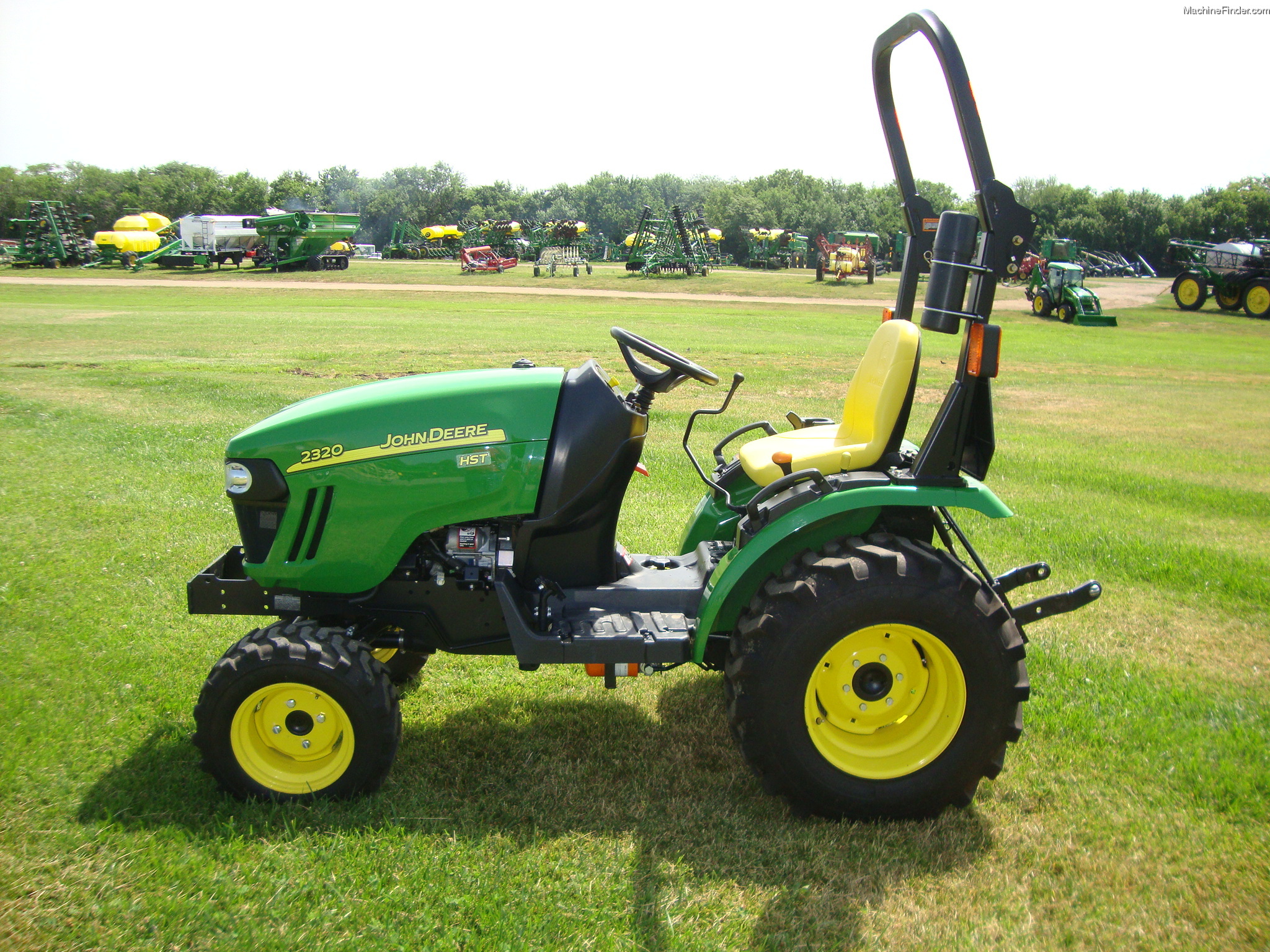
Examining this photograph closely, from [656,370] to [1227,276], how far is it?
31.6m

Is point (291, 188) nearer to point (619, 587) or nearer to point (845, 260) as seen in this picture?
point (845, 260)

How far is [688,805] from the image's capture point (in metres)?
3.01

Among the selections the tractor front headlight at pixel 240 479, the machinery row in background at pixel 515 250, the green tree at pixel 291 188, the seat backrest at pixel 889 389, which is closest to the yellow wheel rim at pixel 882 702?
the seat backrest at pixel 889 389

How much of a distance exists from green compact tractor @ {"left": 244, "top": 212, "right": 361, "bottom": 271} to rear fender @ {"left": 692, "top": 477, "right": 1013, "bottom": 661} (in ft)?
131

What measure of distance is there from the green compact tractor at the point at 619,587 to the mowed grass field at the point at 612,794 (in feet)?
0.83

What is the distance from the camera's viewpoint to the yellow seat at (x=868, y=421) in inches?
119

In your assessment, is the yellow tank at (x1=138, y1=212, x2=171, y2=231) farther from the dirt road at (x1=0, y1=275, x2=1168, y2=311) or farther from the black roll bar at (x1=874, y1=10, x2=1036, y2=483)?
the black roll bar at (x1=874, y1=10, x2=1036, y2=483)

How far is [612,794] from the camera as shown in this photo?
3.07m

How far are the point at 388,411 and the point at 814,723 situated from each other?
5.60 feet

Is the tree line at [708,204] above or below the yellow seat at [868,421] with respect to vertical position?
above

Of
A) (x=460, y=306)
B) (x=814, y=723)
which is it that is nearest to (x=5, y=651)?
(x=814, y=723)

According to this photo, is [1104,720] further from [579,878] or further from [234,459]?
[234,459]

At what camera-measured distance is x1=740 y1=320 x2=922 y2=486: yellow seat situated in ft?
9.93

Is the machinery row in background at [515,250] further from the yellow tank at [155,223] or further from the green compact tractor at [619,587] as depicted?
the green compact tractor at [619,587]
